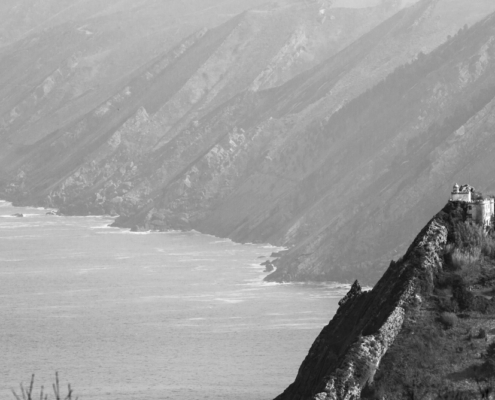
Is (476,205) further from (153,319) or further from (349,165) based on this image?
(349,165)

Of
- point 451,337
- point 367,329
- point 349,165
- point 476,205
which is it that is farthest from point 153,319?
point 451,337

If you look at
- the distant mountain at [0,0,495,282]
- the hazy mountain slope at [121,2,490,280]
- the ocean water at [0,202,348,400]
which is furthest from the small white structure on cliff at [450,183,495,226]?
the hazy mountain slope at [121,2,490,280]

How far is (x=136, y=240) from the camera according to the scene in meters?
158

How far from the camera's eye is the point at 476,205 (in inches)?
1127

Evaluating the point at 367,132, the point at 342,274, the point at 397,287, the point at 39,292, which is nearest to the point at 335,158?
the point at 367,132

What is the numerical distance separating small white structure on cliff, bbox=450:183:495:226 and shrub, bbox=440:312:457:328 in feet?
13.5

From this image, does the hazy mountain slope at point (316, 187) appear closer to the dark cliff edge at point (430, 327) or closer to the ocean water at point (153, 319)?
the ocean water at point (153, 319)

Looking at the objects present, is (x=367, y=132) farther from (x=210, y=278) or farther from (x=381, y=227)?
(x=210, y=278)

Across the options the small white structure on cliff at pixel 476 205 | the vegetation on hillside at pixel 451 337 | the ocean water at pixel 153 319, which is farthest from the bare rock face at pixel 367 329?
the ocean water at pixel 153 319

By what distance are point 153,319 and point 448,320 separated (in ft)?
270

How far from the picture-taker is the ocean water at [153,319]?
83125mm

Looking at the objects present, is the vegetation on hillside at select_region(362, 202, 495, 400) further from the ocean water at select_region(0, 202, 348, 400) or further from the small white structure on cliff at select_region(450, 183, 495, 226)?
the ocean water at select_region(0, 202, 348, 400)

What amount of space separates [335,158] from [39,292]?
58.0 metres

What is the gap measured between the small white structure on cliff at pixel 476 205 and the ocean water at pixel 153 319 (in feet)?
153
